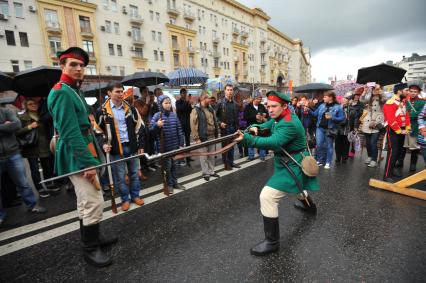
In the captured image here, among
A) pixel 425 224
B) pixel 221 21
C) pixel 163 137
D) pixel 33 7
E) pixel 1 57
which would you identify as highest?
pixel 221 21

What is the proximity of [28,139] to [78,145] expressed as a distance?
11.3 ft

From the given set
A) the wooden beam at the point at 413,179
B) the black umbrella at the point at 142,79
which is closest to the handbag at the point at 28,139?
the black umbrella at the point at 142,79

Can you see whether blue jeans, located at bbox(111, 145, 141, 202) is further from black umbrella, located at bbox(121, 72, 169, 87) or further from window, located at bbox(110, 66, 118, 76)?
window, located at bbox(110, 66, 118, 76)

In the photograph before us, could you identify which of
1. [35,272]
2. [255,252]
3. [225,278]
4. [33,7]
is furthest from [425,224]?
[33,7]

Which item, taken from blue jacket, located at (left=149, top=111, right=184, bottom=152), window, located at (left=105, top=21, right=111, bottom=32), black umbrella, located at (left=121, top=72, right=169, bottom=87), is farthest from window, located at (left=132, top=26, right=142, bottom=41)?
blue jacket, located at (left=149, top=111, right=184, bottom=152)

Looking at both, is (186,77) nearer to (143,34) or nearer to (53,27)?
(53,27)

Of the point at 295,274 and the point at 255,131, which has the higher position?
the point at 255,131

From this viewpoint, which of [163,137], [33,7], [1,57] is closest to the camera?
[163,137]

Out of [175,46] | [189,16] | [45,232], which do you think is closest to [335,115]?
[45,232]

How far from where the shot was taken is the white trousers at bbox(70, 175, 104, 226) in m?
2.77

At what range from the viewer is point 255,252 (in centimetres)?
286

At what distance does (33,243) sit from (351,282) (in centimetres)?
393

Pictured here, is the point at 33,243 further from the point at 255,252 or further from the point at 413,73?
the point at 413,73

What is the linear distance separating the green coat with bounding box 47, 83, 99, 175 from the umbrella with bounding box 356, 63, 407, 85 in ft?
25.6
